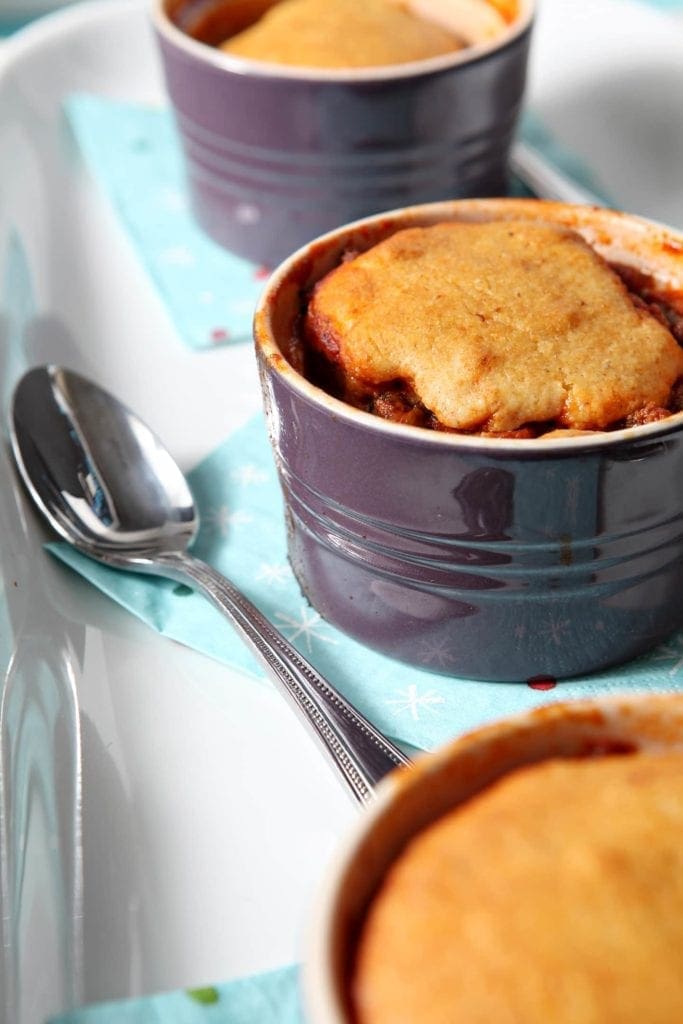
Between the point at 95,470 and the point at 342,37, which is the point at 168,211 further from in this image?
the point at 95,470

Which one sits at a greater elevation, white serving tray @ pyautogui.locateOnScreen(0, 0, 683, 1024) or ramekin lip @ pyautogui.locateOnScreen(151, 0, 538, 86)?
ramekin lip @ pyautogui.locateOnScreen(151, 0, 538, 86)

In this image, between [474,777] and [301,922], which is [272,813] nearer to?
[301,922]

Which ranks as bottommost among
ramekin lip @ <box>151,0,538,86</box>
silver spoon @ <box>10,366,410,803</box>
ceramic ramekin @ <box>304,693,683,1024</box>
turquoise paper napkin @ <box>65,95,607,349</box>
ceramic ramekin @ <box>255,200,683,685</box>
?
turquoise paper napkin @ <box>65,95,607,349</box>

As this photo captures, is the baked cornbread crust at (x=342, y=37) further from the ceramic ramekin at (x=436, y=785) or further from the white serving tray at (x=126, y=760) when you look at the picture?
the ceramic ramekin at (x=436, y=785)

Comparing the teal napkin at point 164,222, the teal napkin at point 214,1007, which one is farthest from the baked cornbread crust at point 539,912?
the teal napkin at point 164,222

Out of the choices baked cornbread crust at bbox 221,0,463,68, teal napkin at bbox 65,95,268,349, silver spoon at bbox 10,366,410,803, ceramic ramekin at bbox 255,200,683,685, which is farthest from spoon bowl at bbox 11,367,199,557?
baked cornbread crust at bbox 221,0,463,68

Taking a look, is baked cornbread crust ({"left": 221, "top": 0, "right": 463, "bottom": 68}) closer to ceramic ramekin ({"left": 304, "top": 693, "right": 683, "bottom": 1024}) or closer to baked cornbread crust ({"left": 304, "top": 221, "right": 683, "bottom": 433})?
baked cornbread crust ({"left": 304, "top": 221, "right": 683, "bottom": 433})

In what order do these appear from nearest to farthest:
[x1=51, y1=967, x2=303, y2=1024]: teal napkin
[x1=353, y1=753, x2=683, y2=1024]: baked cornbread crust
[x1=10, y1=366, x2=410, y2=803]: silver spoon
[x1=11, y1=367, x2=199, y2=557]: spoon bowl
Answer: [x1=353, y1=753, x2=683, y2=1024]: baked cornbread crust
[x1=51, y1=967, x2=303, y2=1024]: teal napkin
[x1=10, y1=366, x2=410, y2=803]: silver spoon
[x1=11, y1=367, x2=199, y2=557]: spoon bowl
